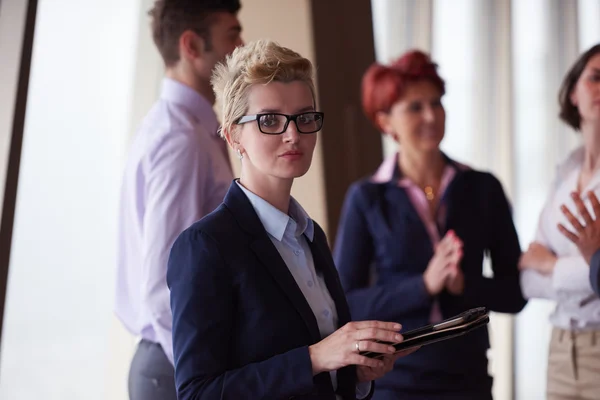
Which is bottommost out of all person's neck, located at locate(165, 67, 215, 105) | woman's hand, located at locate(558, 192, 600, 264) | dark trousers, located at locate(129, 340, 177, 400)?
dark trousers, located at locate(129, 340, 177, 400)

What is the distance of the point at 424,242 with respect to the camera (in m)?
2.34

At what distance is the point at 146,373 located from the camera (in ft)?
6.01

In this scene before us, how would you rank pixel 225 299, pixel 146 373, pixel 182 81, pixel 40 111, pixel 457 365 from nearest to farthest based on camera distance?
pixel 225 299, pixel 146 373, pixel 182 81, pixel 457 365, pixel 40 111

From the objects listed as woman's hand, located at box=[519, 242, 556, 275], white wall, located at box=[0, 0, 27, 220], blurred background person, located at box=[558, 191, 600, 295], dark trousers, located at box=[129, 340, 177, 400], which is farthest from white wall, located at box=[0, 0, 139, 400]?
blurred background person, located at box=[558, 191, 600, 295]

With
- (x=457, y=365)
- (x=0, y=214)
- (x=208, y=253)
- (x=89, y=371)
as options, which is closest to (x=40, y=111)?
(x=0, y=214)

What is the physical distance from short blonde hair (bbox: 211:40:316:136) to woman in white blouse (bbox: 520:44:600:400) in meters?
1.22

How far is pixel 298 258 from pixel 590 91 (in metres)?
1.41

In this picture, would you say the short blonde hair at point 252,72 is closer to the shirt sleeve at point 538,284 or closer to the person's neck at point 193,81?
the person's neck at point 193,81

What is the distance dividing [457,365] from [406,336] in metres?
0.95

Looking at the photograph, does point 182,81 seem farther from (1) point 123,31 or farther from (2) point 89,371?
(2) point 89,371

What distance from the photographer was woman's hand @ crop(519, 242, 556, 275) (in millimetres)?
2252

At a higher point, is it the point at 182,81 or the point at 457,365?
the point at 182,81

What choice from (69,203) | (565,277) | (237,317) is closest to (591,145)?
(565,277)

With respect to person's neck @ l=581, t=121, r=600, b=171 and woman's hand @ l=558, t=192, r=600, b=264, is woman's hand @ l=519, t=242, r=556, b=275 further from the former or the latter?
person's neck @ l=581, t=121, r=600, b=171
